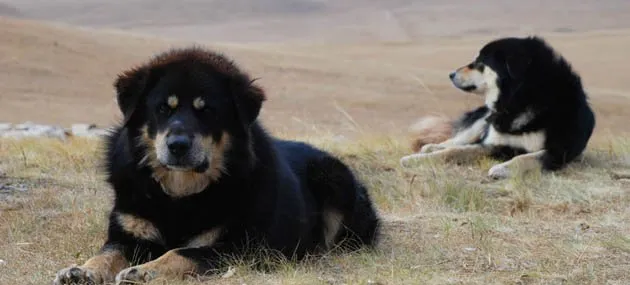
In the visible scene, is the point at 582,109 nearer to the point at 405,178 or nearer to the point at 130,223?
the point at 405,178

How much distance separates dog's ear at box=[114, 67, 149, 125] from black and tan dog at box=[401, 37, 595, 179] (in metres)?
5.30

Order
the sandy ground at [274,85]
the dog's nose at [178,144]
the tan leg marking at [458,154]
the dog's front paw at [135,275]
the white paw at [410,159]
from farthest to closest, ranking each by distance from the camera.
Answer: the sandy ground at [274,85] < the tan leg marking at [458,154] < the white paw at [410,159] < the dog's nose at [178,144] < the dog's front paw at [135,275]

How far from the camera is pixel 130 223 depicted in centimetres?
576

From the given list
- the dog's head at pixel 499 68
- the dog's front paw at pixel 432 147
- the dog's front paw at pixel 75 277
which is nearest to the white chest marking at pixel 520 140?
the dog's head at pixel 499 68

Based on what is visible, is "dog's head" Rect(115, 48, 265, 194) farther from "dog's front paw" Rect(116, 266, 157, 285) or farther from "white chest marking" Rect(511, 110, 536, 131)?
"white chest marking" Rect(511, 110, 536, 131)

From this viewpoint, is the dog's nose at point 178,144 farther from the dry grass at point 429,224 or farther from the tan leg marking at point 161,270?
the dry grass at point 429,224

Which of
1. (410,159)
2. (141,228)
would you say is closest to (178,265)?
(141,228)

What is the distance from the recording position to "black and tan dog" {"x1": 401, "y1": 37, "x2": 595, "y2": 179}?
10852mm

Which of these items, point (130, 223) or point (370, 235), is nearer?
point (130, 223)

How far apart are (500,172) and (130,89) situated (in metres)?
5.30

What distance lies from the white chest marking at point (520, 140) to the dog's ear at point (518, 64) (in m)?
0.64

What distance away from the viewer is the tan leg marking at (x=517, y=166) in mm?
10169

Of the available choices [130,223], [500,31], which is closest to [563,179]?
[130,223]

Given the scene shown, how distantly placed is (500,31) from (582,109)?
297 ft
